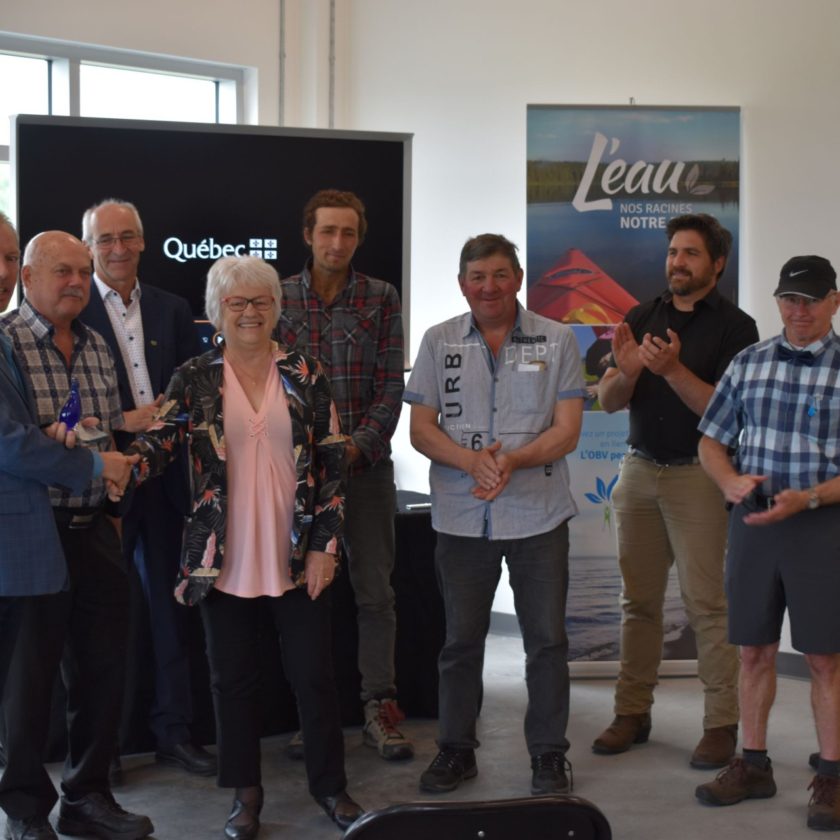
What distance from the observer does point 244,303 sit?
3.32 m

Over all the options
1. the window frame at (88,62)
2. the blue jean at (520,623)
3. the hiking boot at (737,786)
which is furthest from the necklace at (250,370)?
the window frame at (88,62)

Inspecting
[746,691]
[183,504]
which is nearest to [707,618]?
[746,691]

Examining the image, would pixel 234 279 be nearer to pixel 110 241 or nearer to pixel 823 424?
pixel 110 241

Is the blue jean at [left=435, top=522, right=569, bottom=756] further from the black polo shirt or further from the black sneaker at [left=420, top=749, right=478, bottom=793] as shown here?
the black polo shirt

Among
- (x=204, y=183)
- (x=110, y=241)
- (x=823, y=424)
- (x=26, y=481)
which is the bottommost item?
(x=26, y=481)

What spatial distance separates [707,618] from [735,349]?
3.19ft

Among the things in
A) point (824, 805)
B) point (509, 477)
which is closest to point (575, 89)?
point (509, 477)

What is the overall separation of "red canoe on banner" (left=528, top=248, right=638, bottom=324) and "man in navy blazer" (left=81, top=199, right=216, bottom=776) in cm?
186

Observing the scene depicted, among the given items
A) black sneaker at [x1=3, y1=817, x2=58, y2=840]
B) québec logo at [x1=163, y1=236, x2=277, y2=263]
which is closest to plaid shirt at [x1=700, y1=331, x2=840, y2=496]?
québec logo at [x1=163, y1=236, x2=277, y2=263]

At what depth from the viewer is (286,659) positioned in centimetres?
338

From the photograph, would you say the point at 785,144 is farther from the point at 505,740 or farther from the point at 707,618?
the point at 505,740

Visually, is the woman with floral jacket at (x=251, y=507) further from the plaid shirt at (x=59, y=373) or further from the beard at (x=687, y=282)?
the beard at (x=687, y=282)

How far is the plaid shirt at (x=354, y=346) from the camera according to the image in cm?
411

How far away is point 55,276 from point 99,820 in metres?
1.59
